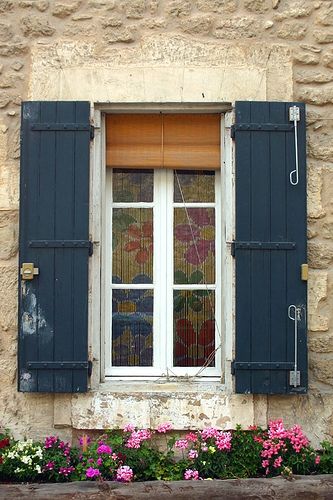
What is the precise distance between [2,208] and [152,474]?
1.81 m

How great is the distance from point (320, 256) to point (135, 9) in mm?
1895

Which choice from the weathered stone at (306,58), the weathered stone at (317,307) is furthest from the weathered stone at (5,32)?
the weathered stone at (317,307)

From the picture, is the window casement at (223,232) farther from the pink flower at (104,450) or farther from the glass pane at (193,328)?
the pink flower at (104,450)

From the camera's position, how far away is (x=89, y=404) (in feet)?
12.7

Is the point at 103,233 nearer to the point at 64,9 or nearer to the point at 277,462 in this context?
the point at 64,9

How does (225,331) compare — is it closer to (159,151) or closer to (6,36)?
(159,151)

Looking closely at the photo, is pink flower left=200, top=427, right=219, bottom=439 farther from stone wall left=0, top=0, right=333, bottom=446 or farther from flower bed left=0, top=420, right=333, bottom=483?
stone wall left=0, top=0, right=333, bottom=446

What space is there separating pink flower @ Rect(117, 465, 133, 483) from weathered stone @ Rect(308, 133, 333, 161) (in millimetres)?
2143

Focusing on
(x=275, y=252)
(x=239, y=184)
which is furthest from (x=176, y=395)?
(x=239, y=184)

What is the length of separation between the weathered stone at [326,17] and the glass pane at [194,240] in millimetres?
1336

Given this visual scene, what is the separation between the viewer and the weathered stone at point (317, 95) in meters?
4.00

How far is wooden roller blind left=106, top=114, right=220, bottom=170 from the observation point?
13.3 ft

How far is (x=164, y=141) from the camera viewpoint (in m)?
4.07

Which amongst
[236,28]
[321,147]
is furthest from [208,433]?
[236,28]
